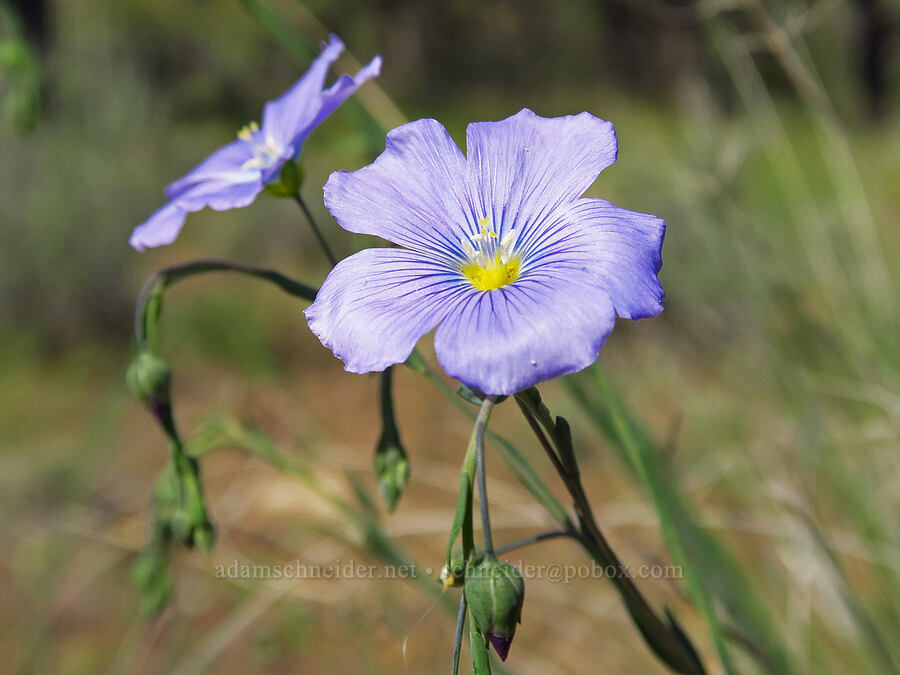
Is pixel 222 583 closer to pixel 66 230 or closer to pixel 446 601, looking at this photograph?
pixel 446 601

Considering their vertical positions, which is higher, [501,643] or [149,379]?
[149,379]

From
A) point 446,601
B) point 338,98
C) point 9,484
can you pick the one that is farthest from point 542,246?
point 9,484

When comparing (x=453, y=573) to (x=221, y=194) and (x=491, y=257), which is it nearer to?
(x=491, y=257)

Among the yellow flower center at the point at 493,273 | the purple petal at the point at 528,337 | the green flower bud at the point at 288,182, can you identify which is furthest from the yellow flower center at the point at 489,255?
the green flower bud at the point at 288,182

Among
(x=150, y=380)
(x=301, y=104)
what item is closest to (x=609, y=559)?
(x=150, y=380)

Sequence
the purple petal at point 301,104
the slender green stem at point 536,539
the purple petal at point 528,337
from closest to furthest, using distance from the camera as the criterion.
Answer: the purple petal at point 528,337, the slender green stem at point 536,539, the purple petal at point 301,104

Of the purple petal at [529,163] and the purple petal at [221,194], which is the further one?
the purple petal at [221,194]

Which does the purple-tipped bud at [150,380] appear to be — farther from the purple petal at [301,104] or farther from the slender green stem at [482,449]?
the slender green stem at [482,449]
